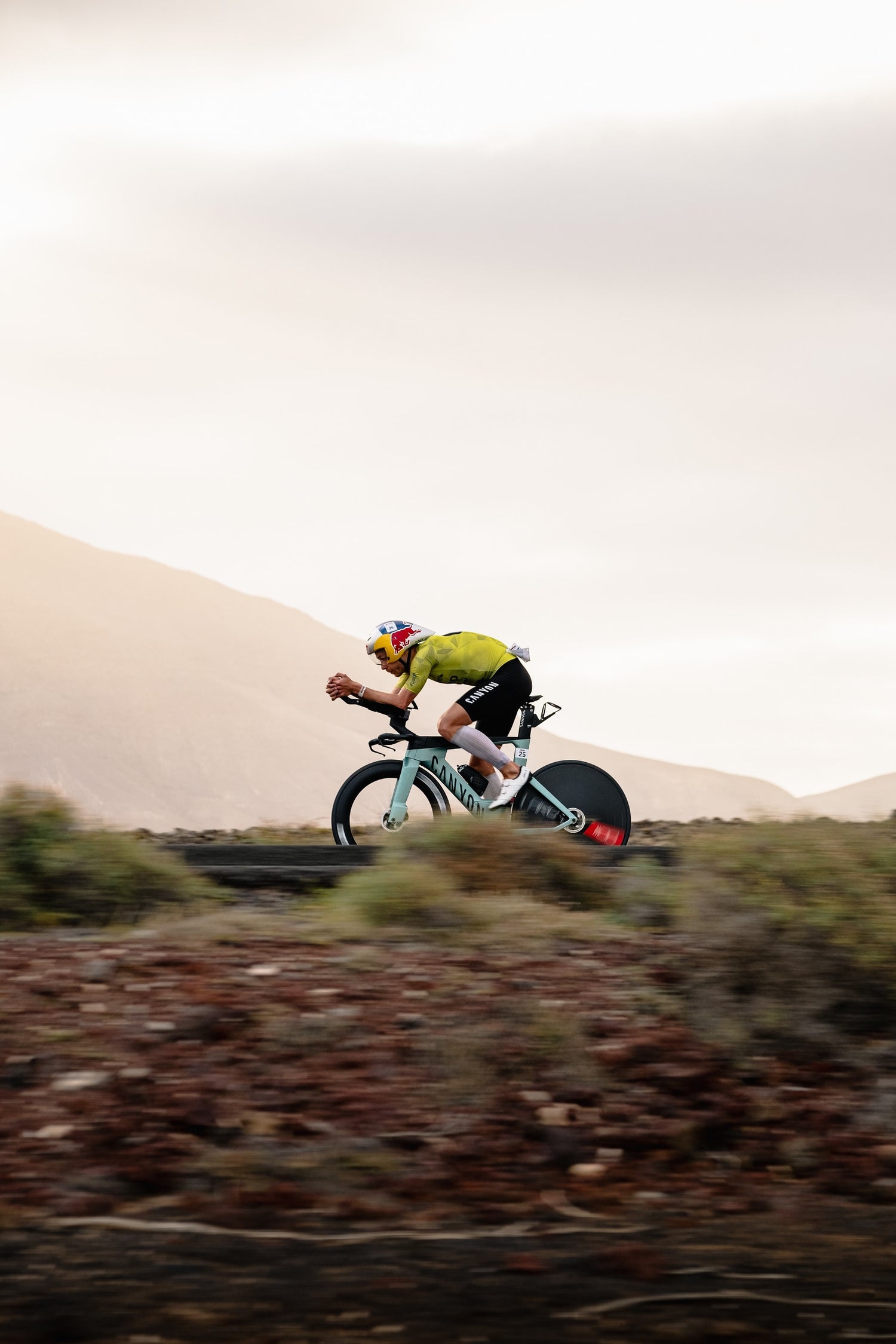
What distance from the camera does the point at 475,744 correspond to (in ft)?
34.3

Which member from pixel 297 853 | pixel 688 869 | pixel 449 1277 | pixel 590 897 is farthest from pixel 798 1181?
pixel 297 853

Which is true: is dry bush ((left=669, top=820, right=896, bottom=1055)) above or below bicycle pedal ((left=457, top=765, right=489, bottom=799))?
below

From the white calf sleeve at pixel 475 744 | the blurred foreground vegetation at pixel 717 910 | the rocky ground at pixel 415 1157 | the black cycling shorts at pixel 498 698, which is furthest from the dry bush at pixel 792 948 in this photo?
the black cycling shorts at pixel 498 698

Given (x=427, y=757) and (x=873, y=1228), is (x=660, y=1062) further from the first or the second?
(x=427, y=757)

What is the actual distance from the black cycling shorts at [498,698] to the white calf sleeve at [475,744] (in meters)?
0.17

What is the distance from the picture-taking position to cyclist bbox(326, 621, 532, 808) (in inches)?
407

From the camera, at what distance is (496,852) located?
299 inches

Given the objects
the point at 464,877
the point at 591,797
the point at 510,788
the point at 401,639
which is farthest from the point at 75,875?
the point at 591,797

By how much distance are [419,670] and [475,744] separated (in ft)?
2.32

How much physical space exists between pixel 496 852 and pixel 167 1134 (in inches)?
126

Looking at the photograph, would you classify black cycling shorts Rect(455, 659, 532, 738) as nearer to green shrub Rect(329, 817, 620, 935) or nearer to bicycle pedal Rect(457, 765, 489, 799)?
bicycle pedal Rect(457, 765, 489, 799)

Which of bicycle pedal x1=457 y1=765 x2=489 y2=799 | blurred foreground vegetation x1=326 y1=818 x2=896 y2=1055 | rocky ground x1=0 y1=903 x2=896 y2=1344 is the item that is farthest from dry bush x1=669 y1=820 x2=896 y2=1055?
bicycle pedal x1=457 y1=765 x2=489 y2=799

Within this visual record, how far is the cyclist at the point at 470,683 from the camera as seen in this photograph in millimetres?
10344

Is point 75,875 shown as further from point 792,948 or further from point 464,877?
point 792,948
